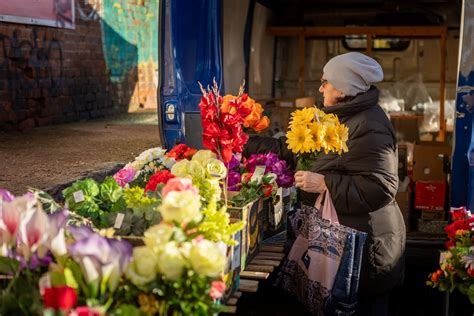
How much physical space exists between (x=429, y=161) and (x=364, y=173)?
2.64 m

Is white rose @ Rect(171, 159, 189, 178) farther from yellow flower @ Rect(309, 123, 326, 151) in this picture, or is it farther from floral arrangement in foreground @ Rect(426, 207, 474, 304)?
floral arrangement in foreground @ Rect(426, 207, 474, 304)

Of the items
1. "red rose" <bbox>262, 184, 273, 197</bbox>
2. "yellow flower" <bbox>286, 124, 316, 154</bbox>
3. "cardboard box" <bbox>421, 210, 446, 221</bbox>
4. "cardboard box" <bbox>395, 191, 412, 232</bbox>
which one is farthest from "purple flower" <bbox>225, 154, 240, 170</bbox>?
"cardboard box" <bbox>421, 210, 446, 221</bbox>

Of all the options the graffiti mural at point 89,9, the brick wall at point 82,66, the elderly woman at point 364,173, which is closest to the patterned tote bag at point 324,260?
the elderly woman at point 364,173

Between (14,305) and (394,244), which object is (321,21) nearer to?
(394,244)

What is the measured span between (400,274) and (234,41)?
12.2 ft

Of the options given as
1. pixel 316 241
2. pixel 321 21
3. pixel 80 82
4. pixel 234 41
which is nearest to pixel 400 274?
pixel 316 241

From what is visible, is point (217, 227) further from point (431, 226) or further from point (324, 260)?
point (431, 226)

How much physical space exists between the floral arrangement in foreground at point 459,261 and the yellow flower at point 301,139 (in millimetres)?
847

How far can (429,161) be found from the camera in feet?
19.6

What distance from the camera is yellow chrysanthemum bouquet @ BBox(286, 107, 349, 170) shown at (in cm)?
327

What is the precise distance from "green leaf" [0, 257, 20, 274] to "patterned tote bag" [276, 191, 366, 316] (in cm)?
158

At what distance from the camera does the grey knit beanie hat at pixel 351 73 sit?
11.5ft

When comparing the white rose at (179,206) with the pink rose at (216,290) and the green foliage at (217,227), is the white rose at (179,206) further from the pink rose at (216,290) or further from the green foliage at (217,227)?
the pink rose at (216,290)

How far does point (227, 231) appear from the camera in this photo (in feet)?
8.62
